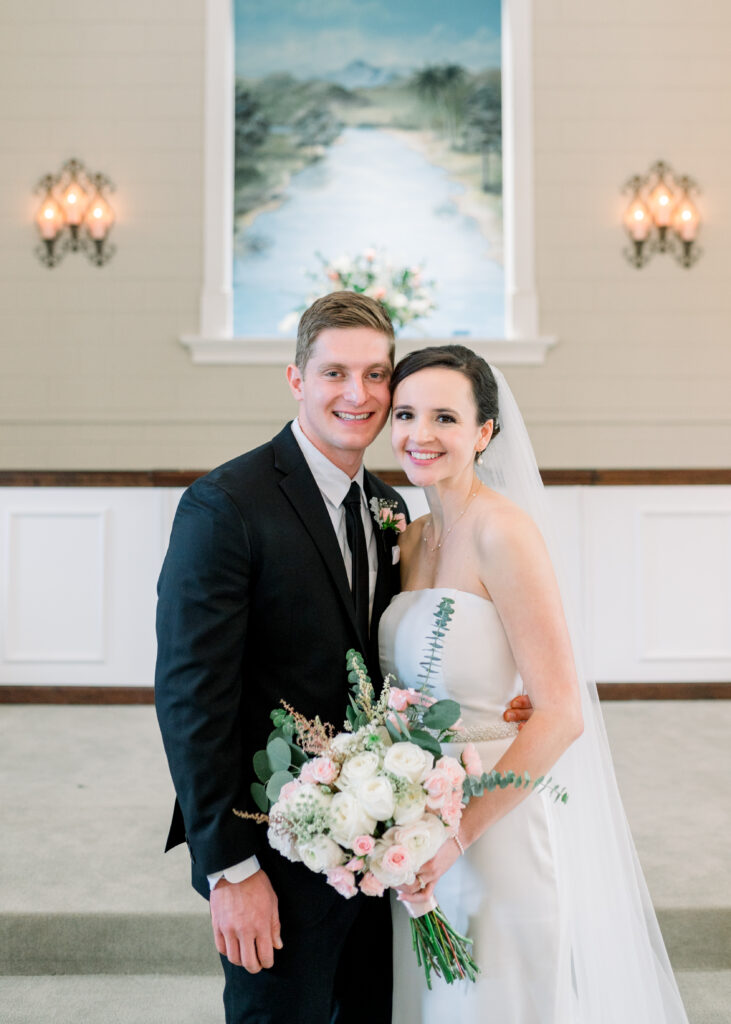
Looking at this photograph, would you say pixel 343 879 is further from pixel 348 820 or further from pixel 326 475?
pixel 326 475

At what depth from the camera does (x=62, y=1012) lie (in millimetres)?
2197

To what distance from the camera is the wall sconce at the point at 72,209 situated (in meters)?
5.73

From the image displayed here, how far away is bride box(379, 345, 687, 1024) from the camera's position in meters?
1.55

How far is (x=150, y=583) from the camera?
171 inches

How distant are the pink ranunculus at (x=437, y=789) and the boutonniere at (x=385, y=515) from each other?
0.63 m

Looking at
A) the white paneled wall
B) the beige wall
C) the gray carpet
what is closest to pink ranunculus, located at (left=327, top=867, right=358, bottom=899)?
the gray carpet

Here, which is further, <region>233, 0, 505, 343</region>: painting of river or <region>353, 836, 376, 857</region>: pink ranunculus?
<region>233, 0, 505, 343</region>: painting of river

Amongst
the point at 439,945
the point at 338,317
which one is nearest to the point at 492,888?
the point at 439,945

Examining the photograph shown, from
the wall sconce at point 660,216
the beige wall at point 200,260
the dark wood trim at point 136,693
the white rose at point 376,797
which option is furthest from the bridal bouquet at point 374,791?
the wall sconce at point 660,216

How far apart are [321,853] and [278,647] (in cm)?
39

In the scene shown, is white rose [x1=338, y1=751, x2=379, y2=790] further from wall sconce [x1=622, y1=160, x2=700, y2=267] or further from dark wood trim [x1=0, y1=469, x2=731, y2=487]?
wall sconce [x1=622, y1=160, x2=700, y2=267]

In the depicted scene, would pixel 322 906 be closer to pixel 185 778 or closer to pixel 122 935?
pixel 185 778

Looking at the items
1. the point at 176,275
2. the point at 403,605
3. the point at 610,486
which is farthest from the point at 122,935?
the point at 176,275

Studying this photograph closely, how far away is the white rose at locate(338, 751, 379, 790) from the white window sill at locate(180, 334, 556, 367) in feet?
15.4
